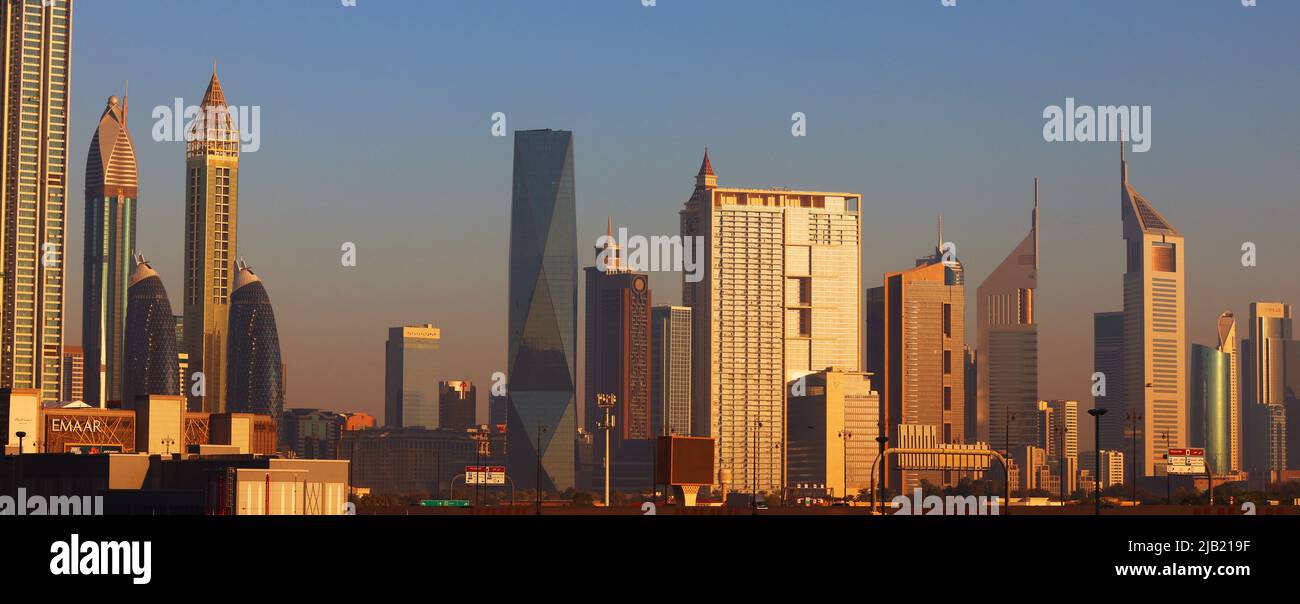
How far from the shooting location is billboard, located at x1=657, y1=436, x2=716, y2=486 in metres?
164

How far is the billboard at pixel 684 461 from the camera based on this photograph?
16438cm

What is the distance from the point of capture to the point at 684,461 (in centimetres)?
16575
